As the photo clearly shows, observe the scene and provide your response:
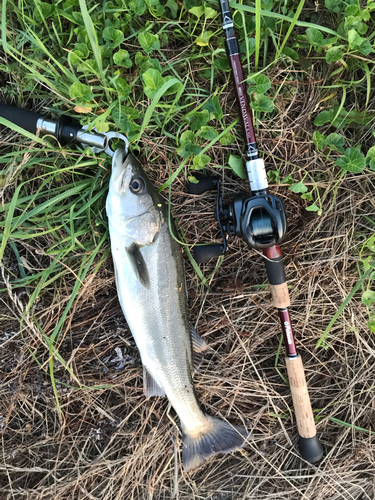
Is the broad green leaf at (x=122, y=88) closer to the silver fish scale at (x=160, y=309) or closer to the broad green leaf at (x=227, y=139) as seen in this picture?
the broad green leaf at (x=227, y=139)

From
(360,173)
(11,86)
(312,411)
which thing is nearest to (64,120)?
(11,86)

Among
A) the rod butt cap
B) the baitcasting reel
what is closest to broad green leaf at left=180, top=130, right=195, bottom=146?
the baitcasting reel

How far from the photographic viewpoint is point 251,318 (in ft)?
7.60

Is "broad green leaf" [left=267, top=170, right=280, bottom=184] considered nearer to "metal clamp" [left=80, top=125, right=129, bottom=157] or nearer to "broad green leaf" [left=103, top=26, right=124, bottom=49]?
"metal clamp" [left=80, top=125, right=129, bottom=157]

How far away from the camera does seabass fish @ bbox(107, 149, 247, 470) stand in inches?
72.6

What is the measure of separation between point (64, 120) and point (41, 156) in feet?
1.08

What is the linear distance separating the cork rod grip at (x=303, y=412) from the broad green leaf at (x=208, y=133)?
59.9 inches

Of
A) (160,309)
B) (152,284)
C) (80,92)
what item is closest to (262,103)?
(80,92)

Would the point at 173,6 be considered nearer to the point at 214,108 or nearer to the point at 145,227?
the point at 214,108

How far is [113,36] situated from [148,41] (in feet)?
0.70

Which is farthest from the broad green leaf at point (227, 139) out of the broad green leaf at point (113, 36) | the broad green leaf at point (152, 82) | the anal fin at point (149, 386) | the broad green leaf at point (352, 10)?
the anal fin at point (149, 386)

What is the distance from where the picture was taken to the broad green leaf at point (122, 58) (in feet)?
6.00

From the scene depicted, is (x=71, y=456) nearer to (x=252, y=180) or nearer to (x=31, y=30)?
(x=252, y=180)

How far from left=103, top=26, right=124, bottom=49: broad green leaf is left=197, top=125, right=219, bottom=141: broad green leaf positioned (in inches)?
27.2
